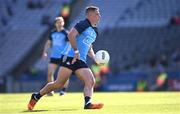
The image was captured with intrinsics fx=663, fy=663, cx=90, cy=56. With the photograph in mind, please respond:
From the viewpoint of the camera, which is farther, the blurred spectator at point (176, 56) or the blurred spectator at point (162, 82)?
the blurred spectator at point (176, 56)

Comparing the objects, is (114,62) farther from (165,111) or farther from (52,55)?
(165,111)

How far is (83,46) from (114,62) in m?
23.3

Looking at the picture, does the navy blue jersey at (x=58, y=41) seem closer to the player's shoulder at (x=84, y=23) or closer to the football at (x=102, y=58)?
the football at (x=102, y=58)

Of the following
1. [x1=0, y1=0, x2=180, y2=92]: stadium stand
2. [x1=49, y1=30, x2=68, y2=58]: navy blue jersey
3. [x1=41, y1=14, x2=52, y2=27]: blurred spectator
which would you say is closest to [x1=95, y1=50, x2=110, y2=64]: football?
[x1=49, y1=30, x2=68, y2=58]: navy blue jersey

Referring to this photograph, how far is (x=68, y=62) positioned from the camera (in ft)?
47.2

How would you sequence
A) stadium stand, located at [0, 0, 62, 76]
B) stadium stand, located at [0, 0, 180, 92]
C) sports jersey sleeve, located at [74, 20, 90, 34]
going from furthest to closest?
stadium stand, located at [0, 0, 62, 76]
stadium stand, located at [0, 0, 180, 92]
sports jersey sleeve, located at [74, 20, 90, 34]

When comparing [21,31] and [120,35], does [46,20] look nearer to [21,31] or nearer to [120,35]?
[21,31]

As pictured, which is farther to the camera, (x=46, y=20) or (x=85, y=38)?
(x=46, y=20)

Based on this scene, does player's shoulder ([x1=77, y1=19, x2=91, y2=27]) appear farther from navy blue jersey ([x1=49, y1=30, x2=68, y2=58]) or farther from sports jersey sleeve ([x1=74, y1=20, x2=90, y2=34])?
navy blue jersey ([x1=49, y1=30, x2=68, y2=58])

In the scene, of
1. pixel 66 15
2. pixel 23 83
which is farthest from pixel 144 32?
pixel 23 83

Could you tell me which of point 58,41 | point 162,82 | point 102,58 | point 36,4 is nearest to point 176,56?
point 162,82

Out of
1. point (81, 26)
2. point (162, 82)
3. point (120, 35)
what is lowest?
point (162, 82)

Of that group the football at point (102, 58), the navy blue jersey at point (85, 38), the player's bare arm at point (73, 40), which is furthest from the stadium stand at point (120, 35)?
the player's bare arm at point (73, 40)

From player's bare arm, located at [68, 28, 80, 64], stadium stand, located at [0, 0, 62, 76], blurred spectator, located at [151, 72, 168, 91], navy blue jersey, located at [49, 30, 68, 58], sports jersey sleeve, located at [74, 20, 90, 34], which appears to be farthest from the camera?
stadium stand, located at [0, 0, 62, 76]
